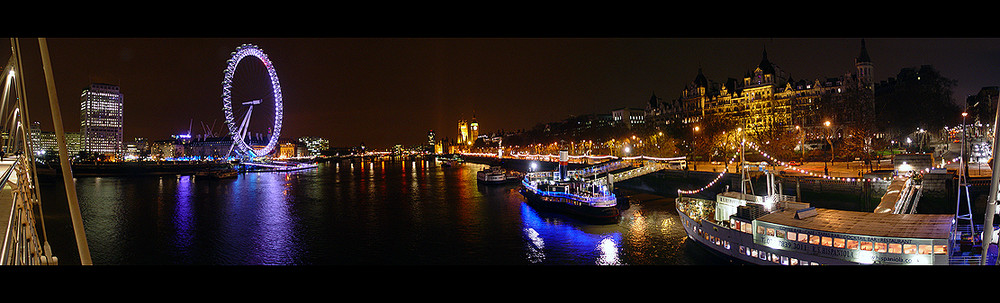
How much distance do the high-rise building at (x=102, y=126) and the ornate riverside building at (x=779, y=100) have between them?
6600 cm

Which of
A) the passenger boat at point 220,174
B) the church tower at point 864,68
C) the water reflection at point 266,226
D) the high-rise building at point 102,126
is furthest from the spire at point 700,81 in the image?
the high-rise building at point 102,126

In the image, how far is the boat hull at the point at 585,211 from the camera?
22.9m

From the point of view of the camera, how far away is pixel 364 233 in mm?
21688

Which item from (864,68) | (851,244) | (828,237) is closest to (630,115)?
(864,68)

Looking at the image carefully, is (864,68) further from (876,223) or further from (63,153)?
(63,153)

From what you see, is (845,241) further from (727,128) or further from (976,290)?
(727,128)

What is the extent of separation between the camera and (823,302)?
2.12m

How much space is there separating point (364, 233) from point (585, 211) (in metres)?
10.00

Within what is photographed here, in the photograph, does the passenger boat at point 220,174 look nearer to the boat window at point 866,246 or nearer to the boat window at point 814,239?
the boat window at point 814,239

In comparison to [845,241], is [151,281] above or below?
above

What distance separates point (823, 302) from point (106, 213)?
34.6 metres

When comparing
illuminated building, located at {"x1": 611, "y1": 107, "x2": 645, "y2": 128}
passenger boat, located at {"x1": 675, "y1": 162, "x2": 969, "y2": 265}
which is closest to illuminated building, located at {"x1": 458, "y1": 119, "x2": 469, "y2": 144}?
illuminated building, located at {"x1": 611, "y1": 107, "x2": 645, "y2": 128}
